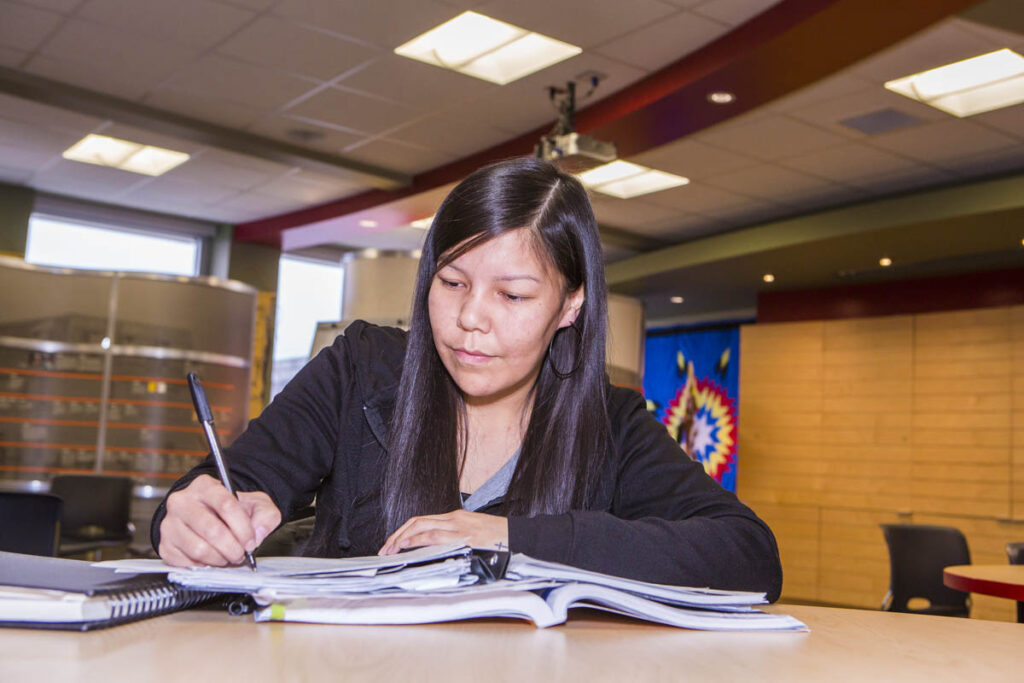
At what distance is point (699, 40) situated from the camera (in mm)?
5008

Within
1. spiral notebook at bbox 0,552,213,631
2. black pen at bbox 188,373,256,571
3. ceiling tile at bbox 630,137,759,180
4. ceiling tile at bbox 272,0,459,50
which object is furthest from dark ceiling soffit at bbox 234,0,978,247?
spiral notebook at bbox 0,552,213,631

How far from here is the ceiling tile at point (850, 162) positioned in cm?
627

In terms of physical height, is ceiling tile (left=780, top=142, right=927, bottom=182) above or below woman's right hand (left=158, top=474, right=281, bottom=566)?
above

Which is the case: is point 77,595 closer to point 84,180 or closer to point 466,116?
point 466,116

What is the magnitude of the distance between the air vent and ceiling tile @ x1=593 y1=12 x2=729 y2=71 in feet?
4.11

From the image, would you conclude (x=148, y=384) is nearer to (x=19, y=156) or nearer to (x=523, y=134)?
(x=19, y=156)

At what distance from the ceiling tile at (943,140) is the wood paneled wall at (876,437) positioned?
2.59m

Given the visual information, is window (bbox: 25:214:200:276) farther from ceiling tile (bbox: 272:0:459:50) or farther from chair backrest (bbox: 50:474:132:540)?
ceiling tile (bbox: 272:0:459:50)

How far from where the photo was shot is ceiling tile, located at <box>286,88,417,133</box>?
605cm

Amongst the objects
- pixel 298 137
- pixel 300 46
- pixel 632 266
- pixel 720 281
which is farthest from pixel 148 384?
pixel 720 281

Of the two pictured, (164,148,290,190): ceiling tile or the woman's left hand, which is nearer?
the woman's left hand

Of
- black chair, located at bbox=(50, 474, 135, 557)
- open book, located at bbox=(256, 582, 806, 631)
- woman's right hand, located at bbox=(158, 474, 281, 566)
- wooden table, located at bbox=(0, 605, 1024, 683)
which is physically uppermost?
woman's right hand, located at bbox=(158, 474, 281, 566)

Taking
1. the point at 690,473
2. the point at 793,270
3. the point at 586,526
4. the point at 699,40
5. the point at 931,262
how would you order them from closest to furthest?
the point at 586,526 → the point at 690,473 → the point at 699,40 → the point at 931,262 → the point at 793,270

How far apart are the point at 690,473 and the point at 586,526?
0.36 meters
